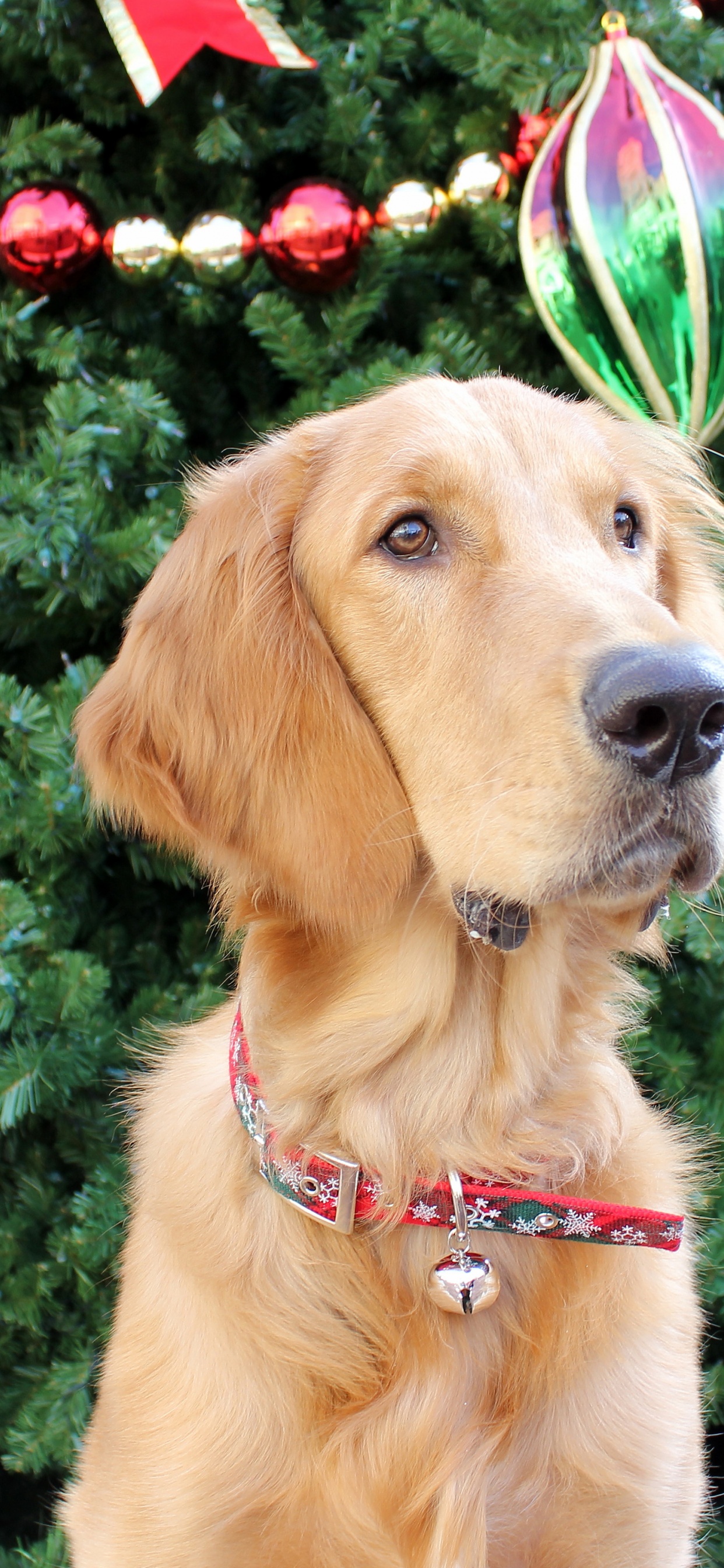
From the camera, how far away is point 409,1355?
5.22 ft

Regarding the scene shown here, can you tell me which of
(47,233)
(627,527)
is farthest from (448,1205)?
(47,233)

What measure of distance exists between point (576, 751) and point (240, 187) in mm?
1796

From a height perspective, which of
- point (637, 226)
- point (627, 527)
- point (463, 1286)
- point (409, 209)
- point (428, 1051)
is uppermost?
point (409, 209)

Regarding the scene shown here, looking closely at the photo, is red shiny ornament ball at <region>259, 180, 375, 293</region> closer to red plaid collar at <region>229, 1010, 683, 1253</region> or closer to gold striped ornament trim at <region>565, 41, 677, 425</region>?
gold striped ornament trim at <region>565, 41, 677, 425</region>

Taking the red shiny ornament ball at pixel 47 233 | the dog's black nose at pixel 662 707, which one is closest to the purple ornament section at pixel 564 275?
the red shiny ornament ball at pixel 47 233

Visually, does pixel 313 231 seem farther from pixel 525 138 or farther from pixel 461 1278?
pixel 461 1278

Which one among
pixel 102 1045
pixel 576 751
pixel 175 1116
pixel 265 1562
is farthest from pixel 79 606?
pixel 265 1562

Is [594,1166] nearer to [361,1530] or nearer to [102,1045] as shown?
[361,1530]

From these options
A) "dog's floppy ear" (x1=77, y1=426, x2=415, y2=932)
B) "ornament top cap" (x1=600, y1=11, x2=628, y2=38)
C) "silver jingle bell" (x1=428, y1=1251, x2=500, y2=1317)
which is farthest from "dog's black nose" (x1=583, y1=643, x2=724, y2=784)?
"ornament top cap" (x1=600, y1=11, x2=628, y2=38)

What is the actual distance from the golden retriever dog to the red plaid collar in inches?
0.8

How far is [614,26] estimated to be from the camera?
2.20m

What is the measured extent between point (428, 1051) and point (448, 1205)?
208mm

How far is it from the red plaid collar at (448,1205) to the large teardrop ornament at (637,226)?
1410mm

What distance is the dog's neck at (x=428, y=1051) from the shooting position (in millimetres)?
1692
